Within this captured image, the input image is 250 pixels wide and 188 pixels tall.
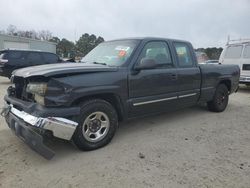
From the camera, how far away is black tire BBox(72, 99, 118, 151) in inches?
138

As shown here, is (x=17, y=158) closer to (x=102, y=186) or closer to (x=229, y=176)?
(x=102, y=186)

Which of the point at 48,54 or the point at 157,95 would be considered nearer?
the point at 157,95

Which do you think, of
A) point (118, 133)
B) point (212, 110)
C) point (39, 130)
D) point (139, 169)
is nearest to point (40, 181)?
point (39, 130)

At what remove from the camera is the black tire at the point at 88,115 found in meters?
3.52

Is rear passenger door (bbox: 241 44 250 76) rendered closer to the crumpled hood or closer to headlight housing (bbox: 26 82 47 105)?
the crumpled hood

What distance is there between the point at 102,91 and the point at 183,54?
2403 mm

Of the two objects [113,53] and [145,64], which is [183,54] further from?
[113,53]

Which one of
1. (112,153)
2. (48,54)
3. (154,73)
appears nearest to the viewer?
(112,153)

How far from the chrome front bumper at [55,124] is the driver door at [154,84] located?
1233 millimetres

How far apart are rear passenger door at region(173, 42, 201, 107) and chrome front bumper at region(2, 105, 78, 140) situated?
2601 millimetres

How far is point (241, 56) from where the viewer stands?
1080cm

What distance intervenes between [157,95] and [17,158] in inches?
101

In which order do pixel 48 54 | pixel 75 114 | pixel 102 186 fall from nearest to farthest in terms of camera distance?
pixel 102 186 → pixel 75 114 → pixel 48 54

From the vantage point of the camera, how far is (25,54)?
12508 millimetres
